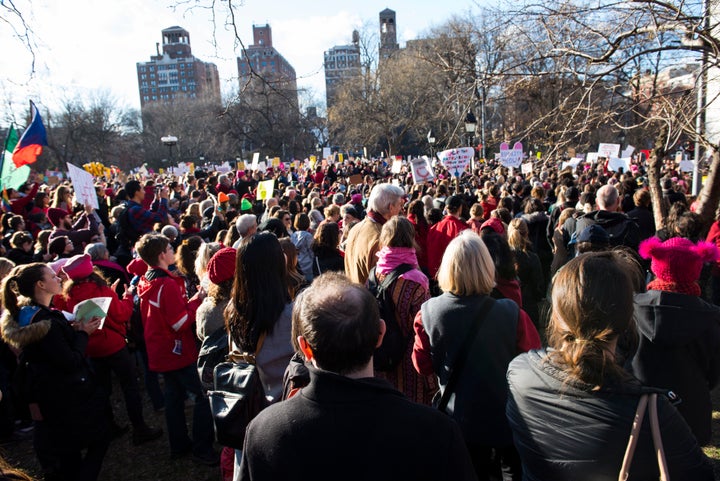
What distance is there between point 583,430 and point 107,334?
12.9 feet

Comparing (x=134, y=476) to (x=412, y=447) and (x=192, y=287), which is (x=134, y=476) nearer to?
(x=192, y=287)

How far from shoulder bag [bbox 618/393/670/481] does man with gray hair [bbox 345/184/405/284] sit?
2.67 meters

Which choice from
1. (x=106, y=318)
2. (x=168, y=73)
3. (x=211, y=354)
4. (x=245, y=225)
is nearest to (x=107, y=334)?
(x=106, y=318)

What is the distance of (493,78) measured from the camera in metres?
4.75

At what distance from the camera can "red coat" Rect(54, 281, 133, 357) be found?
419 cm

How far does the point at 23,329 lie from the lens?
318 centimetres

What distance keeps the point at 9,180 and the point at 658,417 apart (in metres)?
9.34

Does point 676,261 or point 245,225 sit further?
point 245,225

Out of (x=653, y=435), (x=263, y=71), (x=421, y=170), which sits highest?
(x=263, y=71)

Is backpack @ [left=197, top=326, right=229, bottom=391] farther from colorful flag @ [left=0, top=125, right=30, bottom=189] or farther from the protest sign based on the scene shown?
the protest sign

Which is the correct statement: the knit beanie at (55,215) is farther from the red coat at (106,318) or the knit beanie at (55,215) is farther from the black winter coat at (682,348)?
the black winter coat at (682,348)

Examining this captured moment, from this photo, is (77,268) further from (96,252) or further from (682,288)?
(682,288)

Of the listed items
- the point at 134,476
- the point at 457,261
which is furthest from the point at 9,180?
the point at 457,261

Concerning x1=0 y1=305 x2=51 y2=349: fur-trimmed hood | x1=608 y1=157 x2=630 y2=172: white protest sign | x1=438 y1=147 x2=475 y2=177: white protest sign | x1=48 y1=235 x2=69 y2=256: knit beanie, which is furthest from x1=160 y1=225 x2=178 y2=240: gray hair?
x1=608 y1=157 x2=630 y2=172: white protest sign
